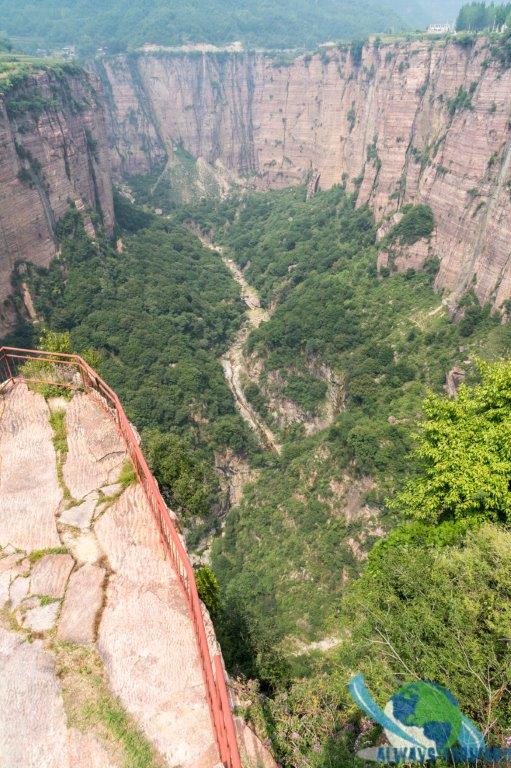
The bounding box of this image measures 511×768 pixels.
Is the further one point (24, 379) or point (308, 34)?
point (308, 34)

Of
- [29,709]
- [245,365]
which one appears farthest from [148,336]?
[29,709]

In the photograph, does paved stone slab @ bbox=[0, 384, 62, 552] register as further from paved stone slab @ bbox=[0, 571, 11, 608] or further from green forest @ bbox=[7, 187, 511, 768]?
green forest @ bbox=[7, 187, 511, 768]

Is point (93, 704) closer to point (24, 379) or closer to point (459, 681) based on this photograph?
point (459, 681)

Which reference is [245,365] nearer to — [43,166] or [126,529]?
[43,166]

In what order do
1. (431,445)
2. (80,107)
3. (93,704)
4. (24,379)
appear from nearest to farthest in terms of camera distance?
(93,704) → (24,379) → (431,445) → (80,107)

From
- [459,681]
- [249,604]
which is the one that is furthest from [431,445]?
[249,604]

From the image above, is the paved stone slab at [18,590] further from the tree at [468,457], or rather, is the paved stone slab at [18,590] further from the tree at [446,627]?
the tree at [468,457]

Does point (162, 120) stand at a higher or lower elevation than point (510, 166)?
lower

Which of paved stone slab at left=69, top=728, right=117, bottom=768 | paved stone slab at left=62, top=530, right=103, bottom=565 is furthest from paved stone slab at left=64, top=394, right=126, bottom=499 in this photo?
paved stone slab at left=69, top=728, right=117, bottom=768

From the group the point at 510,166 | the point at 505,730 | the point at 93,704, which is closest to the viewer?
the point at 93,704
